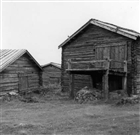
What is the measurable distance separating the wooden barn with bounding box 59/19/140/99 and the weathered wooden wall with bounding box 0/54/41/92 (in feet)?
11.4

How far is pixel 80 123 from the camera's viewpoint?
861 cm

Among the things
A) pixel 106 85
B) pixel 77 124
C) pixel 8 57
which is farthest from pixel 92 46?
pixel 77 124

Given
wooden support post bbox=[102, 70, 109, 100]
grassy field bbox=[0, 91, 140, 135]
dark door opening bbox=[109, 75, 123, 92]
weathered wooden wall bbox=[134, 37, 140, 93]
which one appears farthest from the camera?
dark door opening bbox=[109, 75, 123, 92]

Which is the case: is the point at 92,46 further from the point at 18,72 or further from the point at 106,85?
the point at 18,72

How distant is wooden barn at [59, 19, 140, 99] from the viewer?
15.8 metres

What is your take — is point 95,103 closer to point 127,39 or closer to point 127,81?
point 127,81

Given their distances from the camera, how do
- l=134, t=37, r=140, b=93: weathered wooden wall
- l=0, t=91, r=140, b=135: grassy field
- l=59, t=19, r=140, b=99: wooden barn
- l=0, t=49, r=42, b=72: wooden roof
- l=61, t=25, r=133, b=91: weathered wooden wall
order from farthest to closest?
1. l=0, t=49, r=42, b=72: wooden roof
2. l=61, t=25, r=133, b=91: weathered wooden wall
3. l=134, t=37, r=140, b=93: weathered wooden wall
4. l=59, t=19, r=140, b=99: wooden barn
5. l=0, t=91, r=140, b=135: grassy field

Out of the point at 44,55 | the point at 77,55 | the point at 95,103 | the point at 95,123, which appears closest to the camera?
the point at 95,123

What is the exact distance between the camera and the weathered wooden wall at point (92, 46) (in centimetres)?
1695

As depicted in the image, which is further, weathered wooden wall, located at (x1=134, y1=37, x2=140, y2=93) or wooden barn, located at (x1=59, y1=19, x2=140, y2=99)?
weathered wooden wall, located at (x1=134, y1=37, x2=140, y2=93)

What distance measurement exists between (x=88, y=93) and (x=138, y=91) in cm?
419

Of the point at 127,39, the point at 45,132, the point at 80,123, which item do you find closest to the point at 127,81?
the point at 127,39

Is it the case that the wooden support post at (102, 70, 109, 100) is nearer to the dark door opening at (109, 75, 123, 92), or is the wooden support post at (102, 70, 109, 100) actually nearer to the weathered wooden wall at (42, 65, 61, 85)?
the dark door opening at (109, 75, 123, 92)

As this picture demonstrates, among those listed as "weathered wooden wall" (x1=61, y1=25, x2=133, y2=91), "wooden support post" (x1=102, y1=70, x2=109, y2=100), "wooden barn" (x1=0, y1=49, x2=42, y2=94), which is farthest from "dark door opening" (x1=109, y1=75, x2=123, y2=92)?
"wooden barn" (x1=0, y1=49, x2=42, y2=94)
